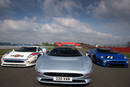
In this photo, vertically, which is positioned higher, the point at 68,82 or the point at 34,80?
the point at 68,82

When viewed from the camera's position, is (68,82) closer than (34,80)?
Yes

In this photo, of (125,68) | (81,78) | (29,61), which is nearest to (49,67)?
(81,78)

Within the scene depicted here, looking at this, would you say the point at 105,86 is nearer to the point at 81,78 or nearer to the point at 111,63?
the point at 81,78

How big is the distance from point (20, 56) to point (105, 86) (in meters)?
4.44

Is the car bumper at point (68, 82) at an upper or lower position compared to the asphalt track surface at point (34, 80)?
upper

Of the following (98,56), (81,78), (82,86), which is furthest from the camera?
(98,56)

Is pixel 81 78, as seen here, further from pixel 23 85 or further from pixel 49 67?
pixel 23 85

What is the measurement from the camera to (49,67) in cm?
307

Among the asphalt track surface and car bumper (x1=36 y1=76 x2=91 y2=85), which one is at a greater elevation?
car bumper (x1=36 y1=76 x2=91 y2=85)

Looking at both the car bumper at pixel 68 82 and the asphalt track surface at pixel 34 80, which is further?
the asphalt track surface at pixel 34 80

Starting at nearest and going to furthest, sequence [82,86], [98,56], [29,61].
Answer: [82,86]
[29,61]
[98,56]

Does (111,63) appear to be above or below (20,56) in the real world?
below

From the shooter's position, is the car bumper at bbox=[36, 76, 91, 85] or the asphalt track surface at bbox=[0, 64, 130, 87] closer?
the car bumper at bbox=[36, 76, 91, 85]

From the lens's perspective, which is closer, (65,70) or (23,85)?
(65,70)
